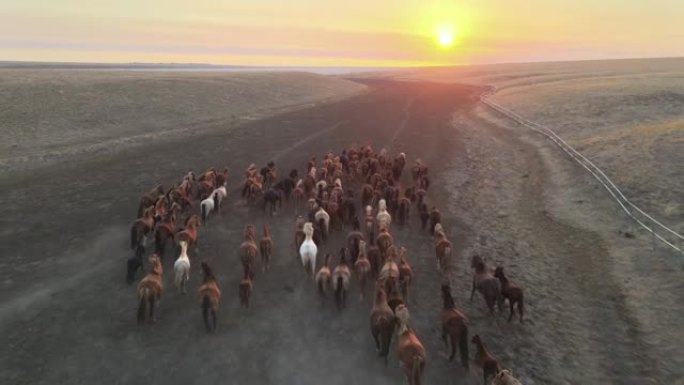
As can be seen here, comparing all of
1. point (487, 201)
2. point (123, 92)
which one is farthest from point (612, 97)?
point (123, 92)

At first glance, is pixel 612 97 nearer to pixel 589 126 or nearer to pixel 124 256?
pixel 589 126

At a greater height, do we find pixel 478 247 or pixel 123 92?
pixel 123 92

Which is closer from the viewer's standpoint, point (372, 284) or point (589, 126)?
point (372, 284)

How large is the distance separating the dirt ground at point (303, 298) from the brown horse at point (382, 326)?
0.34m

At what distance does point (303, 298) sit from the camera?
1341 cm

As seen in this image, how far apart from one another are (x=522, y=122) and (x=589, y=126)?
19.3 ft

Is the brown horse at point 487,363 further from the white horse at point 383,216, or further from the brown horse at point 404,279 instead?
the white horse at point 383,216

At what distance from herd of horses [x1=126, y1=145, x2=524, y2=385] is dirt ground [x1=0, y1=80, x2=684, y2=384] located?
49 centimetres

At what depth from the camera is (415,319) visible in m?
12.7

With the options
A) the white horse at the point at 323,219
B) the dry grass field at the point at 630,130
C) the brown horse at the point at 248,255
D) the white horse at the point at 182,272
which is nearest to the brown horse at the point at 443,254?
the white horse at the point at 323,219

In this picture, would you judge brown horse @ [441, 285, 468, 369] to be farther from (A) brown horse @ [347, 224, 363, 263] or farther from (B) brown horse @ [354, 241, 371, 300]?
(A) brown horse @ [347, 224, 363, 263]

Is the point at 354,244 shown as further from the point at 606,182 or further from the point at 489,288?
the point at 606,182

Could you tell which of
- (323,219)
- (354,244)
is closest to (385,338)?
(354,244)

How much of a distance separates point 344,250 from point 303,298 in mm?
1801
